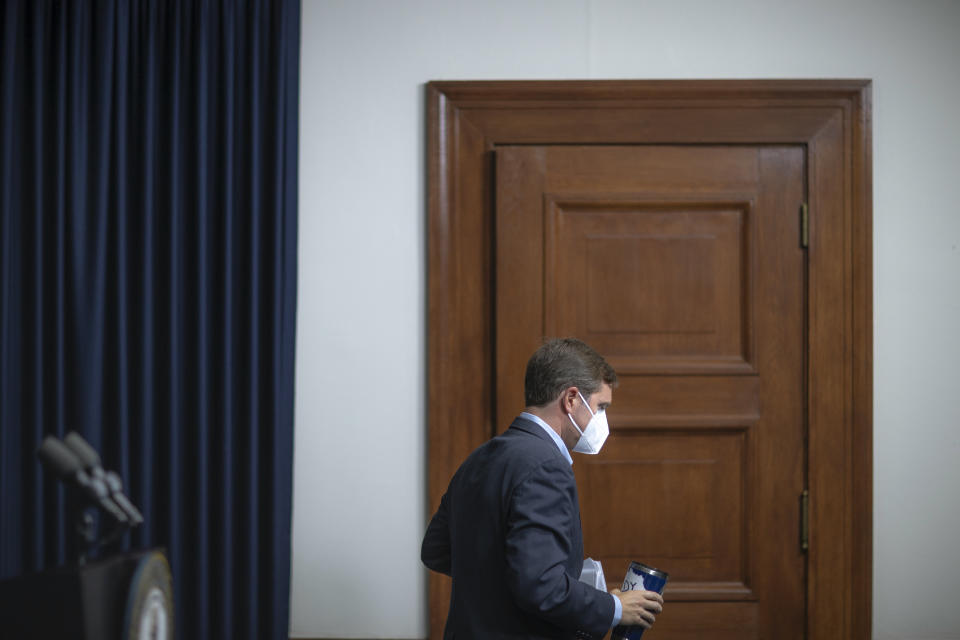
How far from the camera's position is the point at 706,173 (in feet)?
7.63

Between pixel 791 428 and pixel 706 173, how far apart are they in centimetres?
83

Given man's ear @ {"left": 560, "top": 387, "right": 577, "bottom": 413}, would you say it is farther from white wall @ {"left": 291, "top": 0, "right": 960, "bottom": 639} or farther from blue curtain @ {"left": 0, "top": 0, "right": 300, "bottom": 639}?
blue curtain @ {"left": 0, "top": 0, "right": 300, "bottom": 639}

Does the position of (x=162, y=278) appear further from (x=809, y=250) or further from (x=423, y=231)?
(x=809, y=250)

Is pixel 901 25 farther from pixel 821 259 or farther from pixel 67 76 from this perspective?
pixel 67 76

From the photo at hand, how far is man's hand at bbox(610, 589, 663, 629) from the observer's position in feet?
4.66

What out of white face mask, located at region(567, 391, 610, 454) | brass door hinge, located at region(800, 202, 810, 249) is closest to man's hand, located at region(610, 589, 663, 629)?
white face mask, located at region(567, 391, 610, 454)

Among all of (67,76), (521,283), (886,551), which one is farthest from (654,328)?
(67,76)

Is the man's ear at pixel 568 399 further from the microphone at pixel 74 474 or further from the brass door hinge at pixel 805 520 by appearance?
the brass door hinge at pixel 805 520

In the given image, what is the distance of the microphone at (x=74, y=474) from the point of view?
1024mm

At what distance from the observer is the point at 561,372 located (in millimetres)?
1488

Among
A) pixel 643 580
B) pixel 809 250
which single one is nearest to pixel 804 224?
pixel 809 250

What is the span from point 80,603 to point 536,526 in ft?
2.29

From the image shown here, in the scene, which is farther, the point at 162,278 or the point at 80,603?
the point at 162,278

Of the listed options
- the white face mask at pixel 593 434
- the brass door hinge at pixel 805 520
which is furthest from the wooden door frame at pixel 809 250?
the white face mask at pixel 593 434
